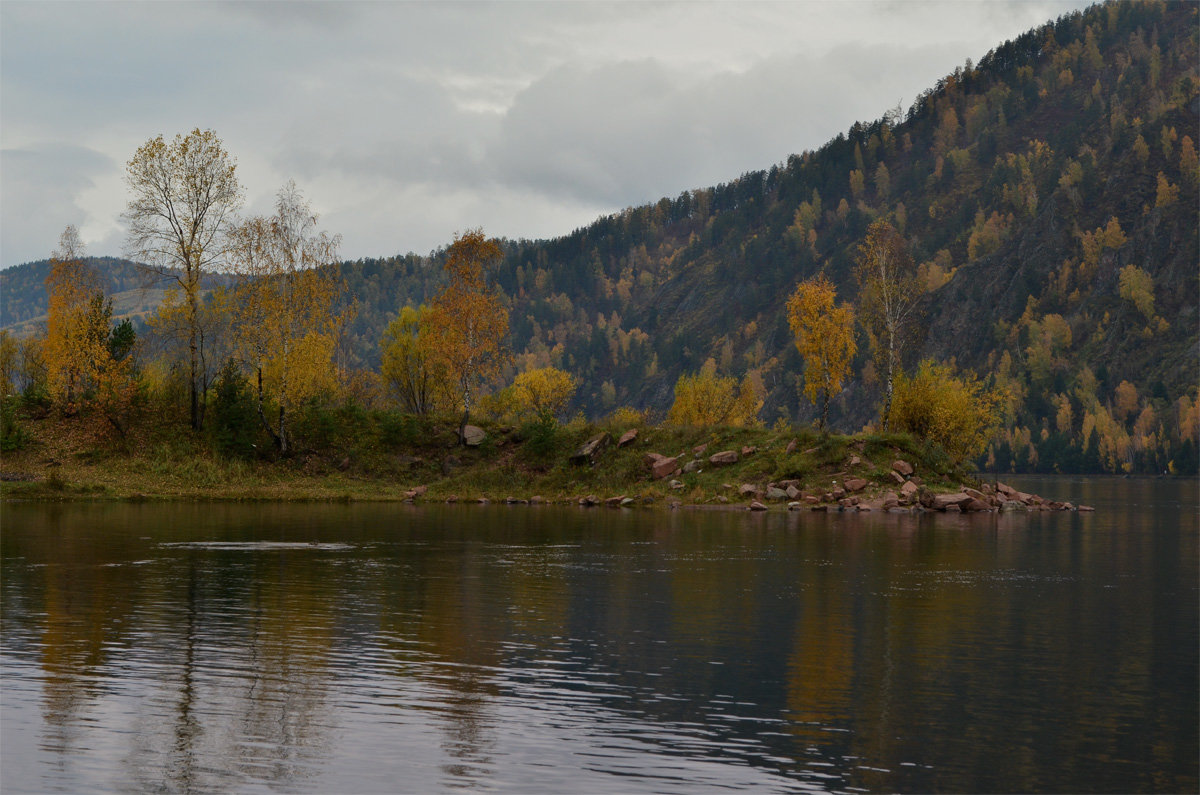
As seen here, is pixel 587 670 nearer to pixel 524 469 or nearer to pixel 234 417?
pixel 524 469

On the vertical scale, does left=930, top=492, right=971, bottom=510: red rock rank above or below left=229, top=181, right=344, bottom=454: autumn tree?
below

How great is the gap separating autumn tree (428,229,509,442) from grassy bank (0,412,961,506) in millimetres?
4680

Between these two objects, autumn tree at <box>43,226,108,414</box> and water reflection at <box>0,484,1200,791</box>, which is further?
autumn tree at <box>43,226,108,414</box>

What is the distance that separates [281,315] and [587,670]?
207 feet

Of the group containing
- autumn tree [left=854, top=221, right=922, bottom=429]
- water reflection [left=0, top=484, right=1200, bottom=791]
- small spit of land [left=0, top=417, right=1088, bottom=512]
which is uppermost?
autumn tree [left=854, top=221, right=922, bottom=429]

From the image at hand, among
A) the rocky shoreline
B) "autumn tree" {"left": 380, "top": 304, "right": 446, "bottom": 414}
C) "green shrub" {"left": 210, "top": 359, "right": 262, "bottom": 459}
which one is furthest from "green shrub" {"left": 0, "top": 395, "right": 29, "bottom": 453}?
"autumn tree" {"left": 380, "top": 304, "right": 446, "bottom": 414}

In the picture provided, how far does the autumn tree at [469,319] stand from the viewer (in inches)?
3312

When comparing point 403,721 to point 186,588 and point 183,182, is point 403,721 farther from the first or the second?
point 183,182

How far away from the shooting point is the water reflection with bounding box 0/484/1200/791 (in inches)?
589

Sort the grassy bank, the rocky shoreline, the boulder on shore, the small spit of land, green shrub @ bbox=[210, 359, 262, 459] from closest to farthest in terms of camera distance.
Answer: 1. the rocky shoreline
2. the small spit of land
3. the grassy bank
4. green shrub @ bbox=[210, 359, 262, 459]
5. the boulder on shore

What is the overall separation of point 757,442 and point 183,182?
1770 inches

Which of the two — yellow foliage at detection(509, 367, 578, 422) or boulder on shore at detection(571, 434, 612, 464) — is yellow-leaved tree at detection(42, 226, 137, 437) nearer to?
boulder on shore at detection(571, 434, 612, 464)

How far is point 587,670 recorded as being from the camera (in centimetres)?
2100

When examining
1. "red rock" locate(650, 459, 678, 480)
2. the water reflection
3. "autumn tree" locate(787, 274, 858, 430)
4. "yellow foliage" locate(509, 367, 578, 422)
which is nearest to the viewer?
the water reflection
